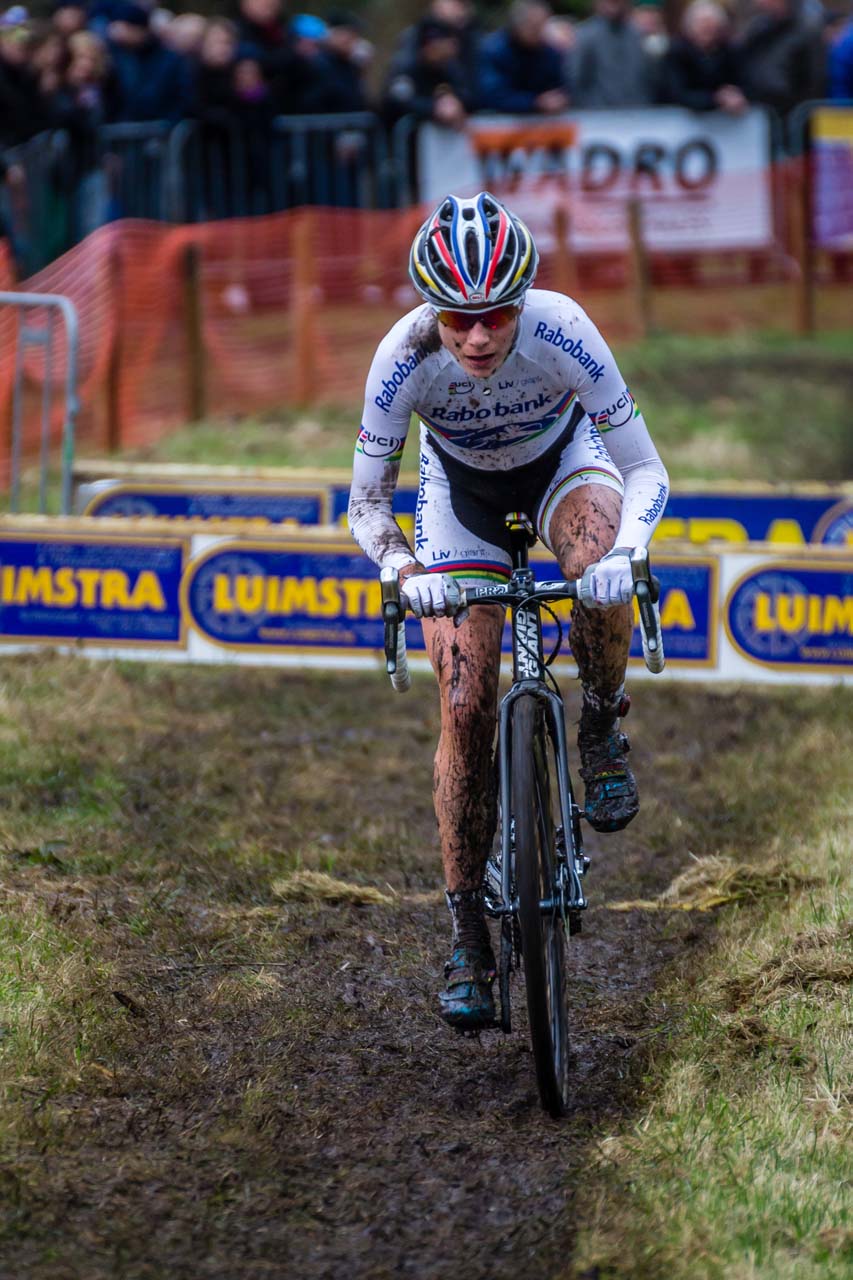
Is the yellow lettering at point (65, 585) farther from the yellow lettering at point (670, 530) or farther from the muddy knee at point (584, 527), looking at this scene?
the muddy knee at point (584, 527)

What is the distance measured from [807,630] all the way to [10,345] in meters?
6.27

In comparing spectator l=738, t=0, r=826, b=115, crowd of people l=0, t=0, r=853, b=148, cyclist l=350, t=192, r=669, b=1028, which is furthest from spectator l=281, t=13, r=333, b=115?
cyclist l=350, t=192, r=669, b=1028

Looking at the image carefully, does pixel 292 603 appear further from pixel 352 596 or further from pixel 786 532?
pixel 786 532

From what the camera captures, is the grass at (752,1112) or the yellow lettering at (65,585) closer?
the grass at (752,1112)

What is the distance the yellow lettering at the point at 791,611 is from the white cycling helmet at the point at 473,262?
451 centimetres

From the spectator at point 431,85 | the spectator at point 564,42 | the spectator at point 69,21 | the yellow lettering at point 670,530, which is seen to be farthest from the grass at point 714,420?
the spectator at point 69,21

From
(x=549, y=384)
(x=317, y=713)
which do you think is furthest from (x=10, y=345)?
(x=549, y=384)

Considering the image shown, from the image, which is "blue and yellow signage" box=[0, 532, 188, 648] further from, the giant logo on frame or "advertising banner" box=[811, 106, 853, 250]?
"advertising banner" box=[811, 106, 853, 250]

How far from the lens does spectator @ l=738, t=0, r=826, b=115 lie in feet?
55.0

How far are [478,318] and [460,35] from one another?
503 inches

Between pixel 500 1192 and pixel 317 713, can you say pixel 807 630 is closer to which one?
pixel 317 713

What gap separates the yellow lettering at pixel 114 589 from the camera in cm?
920

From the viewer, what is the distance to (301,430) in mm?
14773

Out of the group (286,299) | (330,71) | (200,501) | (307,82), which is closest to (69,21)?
(307,82)
